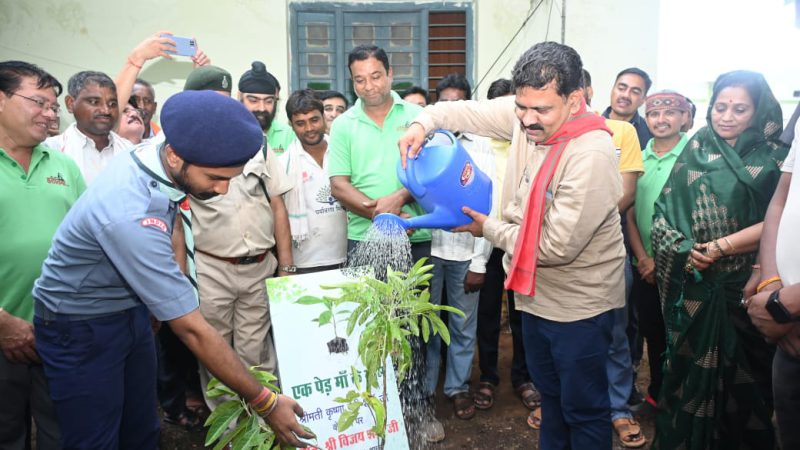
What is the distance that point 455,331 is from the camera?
11.1 ft

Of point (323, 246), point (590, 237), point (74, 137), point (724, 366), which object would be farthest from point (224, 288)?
point (724, 366)

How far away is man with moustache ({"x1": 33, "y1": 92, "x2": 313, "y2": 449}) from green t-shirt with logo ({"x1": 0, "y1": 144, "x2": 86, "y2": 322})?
43 centimetres

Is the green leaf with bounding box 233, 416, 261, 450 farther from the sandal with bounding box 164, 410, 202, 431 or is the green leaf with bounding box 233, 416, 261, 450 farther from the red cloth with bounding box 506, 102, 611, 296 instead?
the sandal with bounding box 164, 410, 202, 431

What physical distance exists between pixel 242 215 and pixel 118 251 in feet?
4.07

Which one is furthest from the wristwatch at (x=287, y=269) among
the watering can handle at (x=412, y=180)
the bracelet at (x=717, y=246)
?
the bracelet at (x=717, y=246)

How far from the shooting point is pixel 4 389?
2.15m

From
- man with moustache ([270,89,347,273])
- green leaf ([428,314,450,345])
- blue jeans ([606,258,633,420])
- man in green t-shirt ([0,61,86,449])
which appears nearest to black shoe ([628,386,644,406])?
blue jeans ([606,258,633,420])

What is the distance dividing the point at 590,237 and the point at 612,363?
4.77 ft

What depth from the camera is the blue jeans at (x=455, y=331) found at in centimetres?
326

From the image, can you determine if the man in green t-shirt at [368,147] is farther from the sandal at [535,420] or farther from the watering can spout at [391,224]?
the sandal at [535,420]

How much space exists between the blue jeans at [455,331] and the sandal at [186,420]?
53.8 inches

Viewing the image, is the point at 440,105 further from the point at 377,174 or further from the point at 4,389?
the point at 4,389

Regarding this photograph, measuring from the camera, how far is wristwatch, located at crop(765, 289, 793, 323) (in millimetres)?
1792

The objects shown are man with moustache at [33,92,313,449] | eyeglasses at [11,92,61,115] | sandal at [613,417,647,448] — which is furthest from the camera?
sandal at [613,417,647,448]
